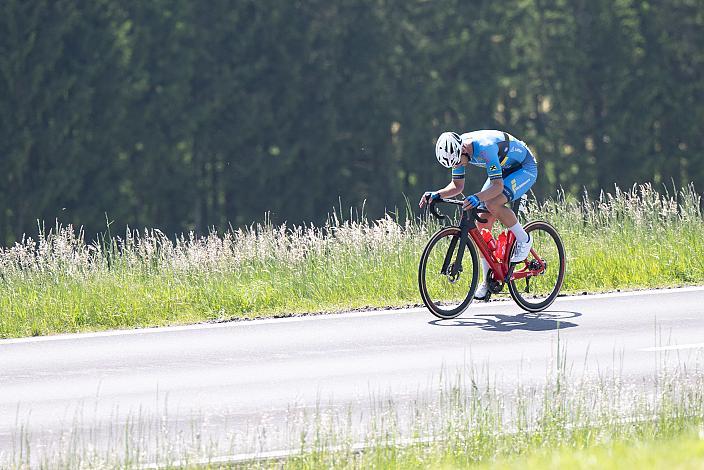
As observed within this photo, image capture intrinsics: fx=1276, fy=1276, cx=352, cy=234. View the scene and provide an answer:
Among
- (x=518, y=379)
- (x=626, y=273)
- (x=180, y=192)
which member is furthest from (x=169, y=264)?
(x=180, y=192)

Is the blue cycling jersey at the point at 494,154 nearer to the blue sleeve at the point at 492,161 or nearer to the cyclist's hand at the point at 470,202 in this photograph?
the blue sleeve at the point at 492,161

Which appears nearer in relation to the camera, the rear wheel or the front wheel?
the front wheel

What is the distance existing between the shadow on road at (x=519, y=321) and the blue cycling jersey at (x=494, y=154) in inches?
48.3

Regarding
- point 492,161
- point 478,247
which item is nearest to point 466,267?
point 478,247

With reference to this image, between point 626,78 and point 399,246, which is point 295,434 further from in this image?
point 626,78

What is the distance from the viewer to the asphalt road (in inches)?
317

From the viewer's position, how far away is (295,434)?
7.16m

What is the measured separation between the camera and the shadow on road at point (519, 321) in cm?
1051

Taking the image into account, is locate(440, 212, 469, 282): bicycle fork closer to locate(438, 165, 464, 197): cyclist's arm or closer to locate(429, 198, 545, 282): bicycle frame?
locate(429, 198, 545, 282): bicycle frame

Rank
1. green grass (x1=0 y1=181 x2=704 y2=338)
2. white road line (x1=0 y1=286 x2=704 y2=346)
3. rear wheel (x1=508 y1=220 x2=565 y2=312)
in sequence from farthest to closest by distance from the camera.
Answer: green grass (x1=0 y1=181 x2=704 y2=338) → rear wheel (x1=508 y1=220 x2=565 y2=312) → white road line (x1=0 y1=286 x2=704 y2=346)

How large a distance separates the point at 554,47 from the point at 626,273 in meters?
20.3


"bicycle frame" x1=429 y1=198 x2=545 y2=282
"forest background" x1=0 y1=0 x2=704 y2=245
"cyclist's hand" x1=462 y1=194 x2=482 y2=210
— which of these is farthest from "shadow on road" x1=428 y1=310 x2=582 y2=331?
"forest background" x1=0 y1=0 x2=704 y2=245

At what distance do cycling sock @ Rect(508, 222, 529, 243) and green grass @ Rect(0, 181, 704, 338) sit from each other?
5.28ft

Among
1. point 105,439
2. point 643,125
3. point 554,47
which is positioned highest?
point 554,47
